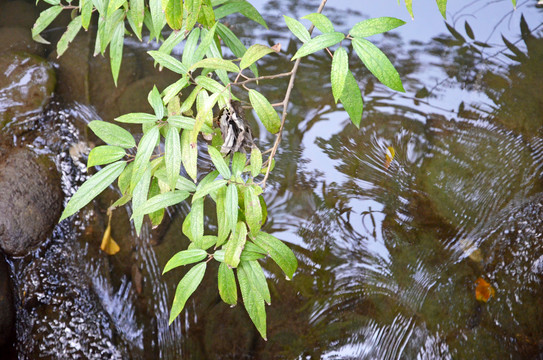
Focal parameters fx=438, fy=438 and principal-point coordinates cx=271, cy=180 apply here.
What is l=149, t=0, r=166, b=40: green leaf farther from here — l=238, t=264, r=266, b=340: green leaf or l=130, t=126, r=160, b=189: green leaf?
l=238, t=264, r=266, b=340: green leaf

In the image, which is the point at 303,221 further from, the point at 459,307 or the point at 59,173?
the point at 59,173

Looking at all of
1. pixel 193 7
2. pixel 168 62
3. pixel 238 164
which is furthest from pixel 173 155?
pixel 193 7

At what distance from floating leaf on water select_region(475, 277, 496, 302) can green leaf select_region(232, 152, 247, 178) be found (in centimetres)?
146

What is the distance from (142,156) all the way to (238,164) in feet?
0.81

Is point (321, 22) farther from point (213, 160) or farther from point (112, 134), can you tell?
point (112, 134)

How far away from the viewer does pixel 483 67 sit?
2.52 m

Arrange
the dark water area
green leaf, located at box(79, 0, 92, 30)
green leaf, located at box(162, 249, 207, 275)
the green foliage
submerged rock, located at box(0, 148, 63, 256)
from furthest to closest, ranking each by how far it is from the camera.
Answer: submerged rock, located at box(0, 148, 63, 256), the dark water area, green leaf, located at box(79, 0, 92, 30), green leaf, located at box(162, 249, 207, 275), the green foliage

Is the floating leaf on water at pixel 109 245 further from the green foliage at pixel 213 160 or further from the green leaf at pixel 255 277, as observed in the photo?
the green leaf at pixel 255 277

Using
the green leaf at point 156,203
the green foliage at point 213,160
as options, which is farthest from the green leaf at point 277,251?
the green leaf at point 156,203

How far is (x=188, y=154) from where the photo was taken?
3.92 feet

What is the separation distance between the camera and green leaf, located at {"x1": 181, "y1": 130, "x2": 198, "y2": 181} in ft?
3.85

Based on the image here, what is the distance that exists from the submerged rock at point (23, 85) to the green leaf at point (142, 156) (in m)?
1.63

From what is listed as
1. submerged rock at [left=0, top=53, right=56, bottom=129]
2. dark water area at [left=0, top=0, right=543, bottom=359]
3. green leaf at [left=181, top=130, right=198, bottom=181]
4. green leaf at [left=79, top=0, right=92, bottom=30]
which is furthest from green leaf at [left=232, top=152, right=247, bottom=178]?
submerged rock at [left=0, top=53, right=56, bottom=129]

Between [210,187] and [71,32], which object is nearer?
[210,187]
